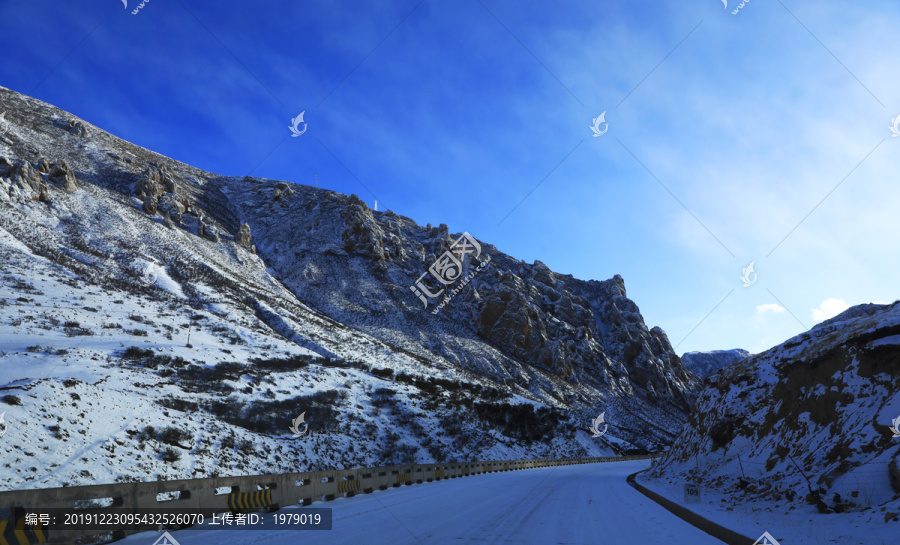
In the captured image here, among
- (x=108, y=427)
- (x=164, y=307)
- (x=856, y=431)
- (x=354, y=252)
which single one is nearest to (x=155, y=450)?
(x=108, y=427)

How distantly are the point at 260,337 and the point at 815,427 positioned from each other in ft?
174

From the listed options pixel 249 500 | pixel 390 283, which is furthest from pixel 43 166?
pixel 249 500

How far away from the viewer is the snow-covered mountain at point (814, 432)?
28.3 feet

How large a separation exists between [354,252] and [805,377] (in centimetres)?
10104

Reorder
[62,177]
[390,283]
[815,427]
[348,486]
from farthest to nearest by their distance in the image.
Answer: [390,283]
[62,177]
[348,486]
[815,427]

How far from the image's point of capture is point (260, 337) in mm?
54781

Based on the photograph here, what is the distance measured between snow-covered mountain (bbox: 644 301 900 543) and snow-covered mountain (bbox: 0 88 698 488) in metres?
22.0

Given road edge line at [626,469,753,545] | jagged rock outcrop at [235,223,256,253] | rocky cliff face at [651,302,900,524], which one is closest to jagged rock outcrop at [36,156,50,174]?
jagged rock outcrop at [235,223,256,253]

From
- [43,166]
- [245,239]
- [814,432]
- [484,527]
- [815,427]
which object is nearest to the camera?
[484,527]

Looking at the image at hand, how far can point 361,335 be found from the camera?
246 ft

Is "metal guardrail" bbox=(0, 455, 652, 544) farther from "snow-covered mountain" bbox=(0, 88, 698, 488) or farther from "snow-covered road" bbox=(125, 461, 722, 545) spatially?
"snow-covered mountain" bbox=(0, 88, 698, 488)

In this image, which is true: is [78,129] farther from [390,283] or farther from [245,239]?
[390,283]

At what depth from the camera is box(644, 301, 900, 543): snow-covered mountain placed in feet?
28.3

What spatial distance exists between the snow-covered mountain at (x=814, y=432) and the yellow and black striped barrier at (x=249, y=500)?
1095cm
